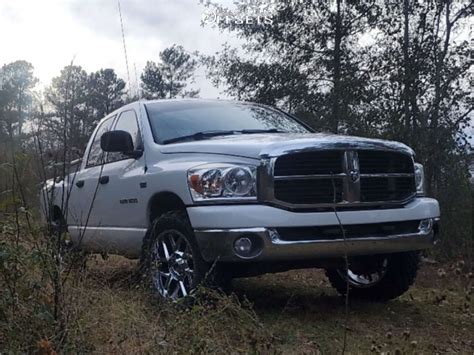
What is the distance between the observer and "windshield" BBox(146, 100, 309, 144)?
569 centimetres

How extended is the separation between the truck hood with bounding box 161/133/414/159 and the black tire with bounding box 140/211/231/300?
1.77 feet

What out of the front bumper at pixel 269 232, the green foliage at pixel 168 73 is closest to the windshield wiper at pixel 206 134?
the front bumper at pixel 269 232

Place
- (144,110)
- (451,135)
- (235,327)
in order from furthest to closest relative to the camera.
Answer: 1. (451,135)
2. (144,110)
3. (235,327)

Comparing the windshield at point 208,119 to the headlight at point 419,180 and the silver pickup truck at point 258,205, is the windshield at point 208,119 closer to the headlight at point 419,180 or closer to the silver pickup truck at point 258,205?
the silver pickup truck at point 258,205

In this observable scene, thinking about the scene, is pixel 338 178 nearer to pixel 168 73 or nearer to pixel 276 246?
pixel 276 246

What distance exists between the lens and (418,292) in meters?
6.32

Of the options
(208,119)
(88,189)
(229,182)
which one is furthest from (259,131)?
(88,189)

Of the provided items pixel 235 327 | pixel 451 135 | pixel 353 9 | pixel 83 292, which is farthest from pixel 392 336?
pixel 353 9

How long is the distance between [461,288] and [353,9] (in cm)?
688

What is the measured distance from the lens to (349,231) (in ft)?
15.1

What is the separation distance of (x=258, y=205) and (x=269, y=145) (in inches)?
17.6

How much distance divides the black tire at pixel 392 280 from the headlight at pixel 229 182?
5.21 ft

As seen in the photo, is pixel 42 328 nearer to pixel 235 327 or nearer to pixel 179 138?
pixel 235 327

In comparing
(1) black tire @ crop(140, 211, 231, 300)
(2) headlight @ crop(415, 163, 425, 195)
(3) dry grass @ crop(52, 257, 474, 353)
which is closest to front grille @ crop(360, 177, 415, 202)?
(2) headlight @ crop(415, 163, 425, 195)
